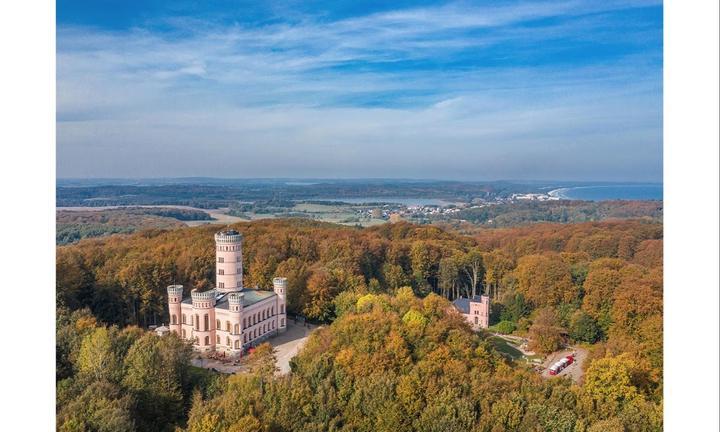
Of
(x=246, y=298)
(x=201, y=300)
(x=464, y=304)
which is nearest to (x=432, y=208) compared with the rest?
(x=464, y=304)

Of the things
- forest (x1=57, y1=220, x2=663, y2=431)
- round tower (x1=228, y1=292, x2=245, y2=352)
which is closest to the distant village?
forest (x1=57, y1=220, x2=663, y2=431)

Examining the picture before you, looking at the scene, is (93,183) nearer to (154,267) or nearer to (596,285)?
(154,267)

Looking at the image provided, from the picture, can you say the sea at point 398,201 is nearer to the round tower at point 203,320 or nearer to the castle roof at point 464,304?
the castle roof at point 464,304

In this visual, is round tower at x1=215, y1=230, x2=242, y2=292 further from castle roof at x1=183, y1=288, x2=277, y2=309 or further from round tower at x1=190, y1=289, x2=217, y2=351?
round tower at x1=190, y1=289, x2=217, y2=351

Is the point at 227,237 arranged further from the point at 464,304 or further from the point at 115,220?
the point at 115,220

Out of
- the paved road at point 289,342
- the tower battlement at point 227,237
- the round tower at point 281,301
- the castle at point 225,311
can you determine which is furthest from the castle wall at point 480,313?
the tower battlement at point 227,237
